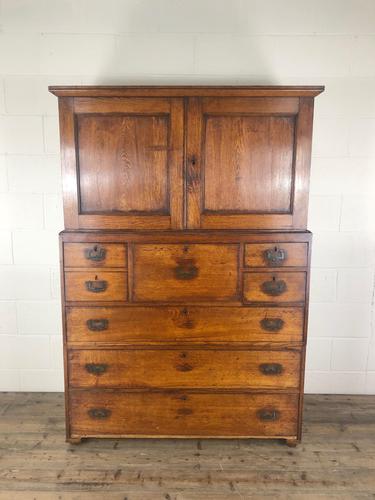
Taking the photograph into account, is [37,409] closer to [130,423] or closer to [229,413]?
[130,423]

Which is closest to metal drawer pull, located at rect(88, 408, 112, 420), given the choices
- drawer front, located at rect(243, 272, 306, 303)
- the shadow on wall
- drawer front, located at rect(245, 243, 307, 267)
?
drawer front, located at rect(243, 272, 306, 303)

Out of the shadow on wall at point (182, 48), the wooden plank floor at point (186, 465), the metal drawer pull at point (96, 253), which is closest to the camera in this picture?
the wooden plank floor at point (186, 465)

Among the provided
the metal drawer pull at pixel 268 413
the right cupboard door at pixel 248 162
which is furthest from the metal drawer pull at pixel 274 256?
the metal drawer pull at pixel 268 413

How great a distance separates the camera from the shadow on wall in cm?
239

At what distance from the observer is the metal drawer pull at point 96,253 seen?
6.55ft

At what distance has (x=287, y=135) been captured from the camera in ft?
6.47

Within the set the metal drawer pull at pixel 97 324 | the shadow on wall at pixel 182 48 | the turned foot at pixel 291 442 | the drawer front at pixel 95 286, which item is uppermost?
the shadow on wall at pixel 182 48

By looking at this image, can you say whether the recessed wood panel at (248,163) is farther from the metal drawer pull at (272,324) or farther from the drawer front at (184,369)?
the drawer front at (184,369)

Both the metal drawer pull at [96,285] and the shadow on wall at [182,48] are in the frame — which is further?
the shadow on wall at [182,48]

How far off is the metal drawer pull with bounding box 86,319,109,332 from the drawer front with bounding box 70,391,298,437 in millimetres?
350

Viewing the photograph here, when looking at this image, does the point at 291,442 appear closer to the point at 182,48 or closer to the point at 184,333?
the point at 184,333

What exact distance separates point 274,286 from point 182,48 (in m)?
1.50

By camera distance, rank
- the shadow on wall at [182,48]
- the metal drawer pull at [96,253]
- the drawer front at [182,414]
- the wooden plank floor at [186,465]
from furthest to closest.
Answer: the shadow on wall at [182,48]
the drawer front at [182,414]
the metal drawer pull at [96,253]
the wooden plank floor at [186,465]

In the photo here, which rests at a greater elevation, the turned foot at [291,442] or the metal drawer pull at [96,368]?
the metal drawer pull at [96,368]
